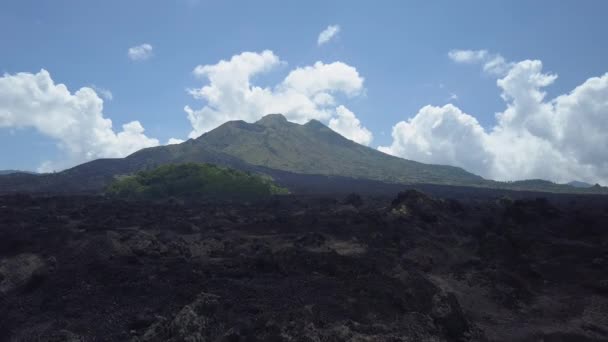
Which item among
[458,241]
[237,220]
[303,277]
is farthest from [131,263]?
[458,241]

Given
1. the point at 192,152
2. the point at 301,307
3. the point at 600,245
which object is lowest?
the point at 301,307

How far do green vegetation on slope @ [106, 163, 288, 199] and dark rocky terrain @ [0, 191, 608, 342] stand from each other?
31.7m

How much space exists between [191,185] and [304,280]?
54779 mm

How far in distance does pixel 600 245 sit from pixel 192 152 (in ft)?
545

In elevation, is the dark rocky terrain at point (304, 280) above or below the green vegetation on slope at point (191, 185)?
below

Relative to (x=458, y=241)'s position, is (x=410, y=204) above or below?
above

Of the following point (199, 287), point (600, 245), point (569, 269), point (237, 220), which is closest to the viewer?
point (199, 287)

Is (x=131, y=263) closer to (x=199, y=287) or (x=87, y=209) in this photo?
(x=199, y=287)

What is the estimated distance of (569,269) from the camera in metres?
28.0

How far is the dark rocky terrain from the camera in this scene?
61.1ft

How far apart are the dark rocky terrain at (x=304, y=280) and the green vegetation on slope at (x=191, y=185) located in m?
31.7

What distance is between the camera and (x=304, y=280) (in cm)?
2320

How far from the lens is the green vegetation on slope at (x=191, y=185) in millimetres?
72062

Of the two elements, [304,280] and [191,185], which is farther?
[191,185]
